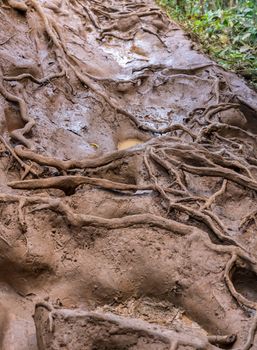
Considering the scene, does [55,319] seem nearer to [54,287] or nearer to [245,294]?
[54,287]

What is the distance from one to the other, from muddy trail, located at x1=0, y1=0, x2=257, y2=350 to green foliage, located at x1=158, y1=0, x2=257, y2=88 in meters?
1.73

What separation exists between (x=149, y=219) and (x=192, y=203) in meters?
0.60

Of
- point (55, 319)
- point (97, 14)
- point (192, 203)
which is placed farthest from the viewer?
point (97, 14)

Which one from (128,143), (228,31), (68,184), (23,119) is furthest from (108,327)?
(228,31)

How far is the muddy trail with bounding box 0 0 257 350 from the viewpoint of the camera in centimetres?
280

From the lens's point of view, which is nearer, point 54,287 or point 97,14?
point 54,287

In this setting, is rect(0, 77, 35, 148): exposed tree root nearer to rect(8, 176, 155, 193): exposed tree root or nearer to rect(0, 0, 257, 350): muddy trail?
rect(0, 0, 257, 350): muddy trail

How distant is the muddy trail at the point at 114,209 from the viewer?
9.20ft

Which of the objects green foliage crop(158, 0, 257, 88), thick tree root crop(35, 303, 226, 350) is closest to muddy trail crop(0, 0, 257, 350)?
thick tree root crop(35, 303, 226, 350)

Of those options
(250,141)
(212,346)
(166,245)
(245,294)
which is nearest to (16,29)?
(250,141)

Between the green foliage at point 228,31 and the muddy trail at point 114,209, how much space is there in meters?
1.73

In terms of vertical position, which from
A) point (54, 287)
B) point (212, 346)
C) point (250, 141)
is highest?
point (212, 346)

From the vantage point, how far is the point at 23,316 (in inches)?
114

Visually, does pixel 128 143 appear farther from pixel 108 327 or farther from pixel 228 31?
pixel 228 31
